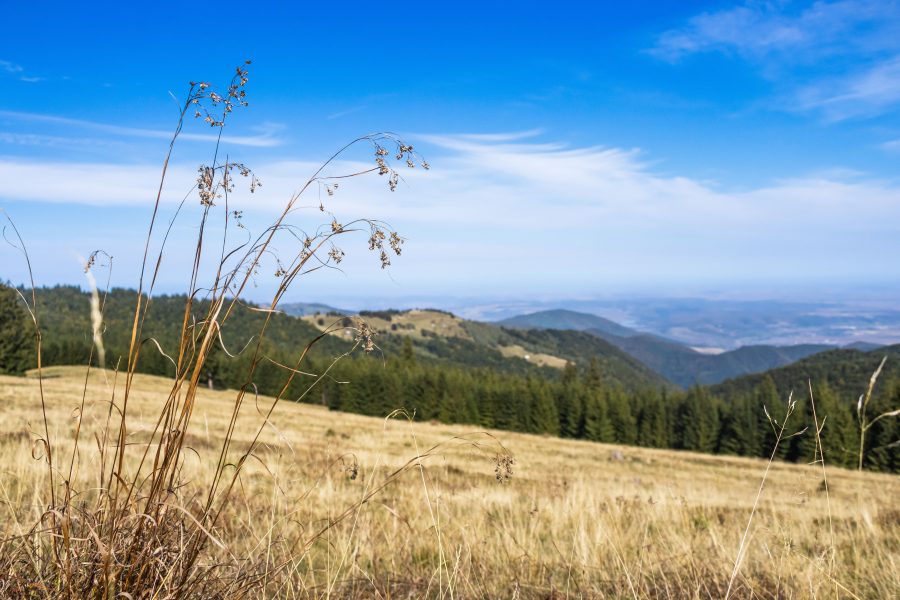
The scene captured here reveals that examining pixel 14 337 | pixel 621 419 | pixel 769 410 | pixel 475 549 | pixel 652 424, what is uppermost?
pixel 475 549

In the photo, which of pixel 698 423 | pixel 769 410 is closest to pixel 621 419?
pixel 698 423

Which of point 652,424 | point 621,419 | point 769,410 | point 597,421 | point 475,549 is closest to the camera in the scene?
point 475,549

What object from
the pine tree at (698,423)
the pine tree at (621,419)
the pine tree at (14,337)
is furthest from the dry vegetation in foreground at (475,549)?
the pine tree at (698,423)

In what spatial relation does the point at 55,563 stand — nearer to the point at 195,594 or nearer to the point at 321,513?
the point at 195,594

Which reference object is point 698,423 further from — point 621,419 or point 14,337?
point 14,337

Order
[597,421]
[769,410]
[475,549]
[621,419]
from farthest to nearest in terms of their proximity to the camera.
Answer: [621,419]
[597,421]
[769,410]
[475,549]

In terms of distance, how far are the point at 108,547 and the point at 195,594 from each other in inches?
19.0

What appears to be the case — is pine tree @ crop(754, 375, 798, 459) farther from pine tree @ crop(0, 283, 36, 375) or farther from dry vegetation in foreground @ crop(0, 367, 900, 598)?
pine tree @ crop(0, 283, 36, 375)

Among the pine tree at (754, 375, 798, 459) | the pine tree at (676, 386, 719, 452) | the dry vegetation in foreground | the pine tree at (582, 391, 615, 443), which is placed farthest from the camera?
the pine tree at (676, 386, 719, 452)

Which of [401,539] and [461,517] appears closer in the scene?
[401,539]

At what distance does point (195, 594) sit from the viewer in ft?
6.37

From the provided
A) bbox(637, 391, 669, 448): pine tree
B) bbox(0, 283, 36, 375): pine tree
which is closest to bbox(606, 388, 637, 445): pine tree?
bbox(637, 391, 669, 448): pine tree

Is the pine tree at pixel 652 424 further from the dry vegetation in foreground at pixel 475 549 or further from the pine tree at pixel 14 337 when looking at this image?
the dry vegetation in foreground at pixel 475 549

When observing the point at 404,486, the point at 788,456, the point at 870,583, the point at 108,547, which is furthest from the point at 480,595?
Result: the point at 788,456
